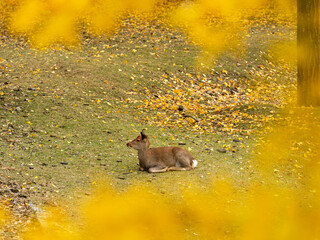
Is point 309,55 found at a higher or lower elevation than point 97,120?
higher

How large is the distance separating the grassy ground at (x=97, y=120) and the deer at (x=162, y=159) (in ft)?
0.67

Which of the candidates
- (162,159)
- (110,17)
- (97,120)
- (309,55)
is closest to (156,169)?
(162,159)

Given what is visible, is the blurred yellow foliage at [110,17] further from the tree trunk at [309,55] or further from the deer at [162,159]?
the deer at [162,159]

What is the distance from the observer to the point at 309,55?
14766 millimetres

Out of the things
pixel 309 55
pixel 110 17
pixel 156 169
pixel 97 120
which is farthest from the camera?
pixel 110 17

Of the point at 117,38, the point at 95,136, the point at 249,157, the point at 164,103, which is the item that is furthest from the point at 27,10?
the point at 249,157

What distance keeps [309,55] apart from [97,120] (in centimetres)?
671

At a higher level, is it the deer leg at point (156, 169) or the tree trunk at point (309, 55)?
the tree trunk at point (309, 55)

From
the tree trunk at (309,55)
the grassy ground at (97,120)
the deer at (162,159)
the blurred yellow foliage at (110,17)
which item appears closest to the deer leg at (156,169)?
the deer at (162,159)

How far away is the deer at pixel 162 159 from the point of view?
1035 cm

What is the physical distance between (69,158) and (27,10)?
678 inches

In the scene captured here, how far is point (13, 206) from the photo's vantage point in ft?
25.8

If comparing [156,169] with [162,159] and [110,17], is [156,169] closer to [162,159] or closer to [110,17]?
[162,159]

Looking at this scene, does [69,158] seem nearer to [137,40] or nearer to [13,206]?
[13,206]
